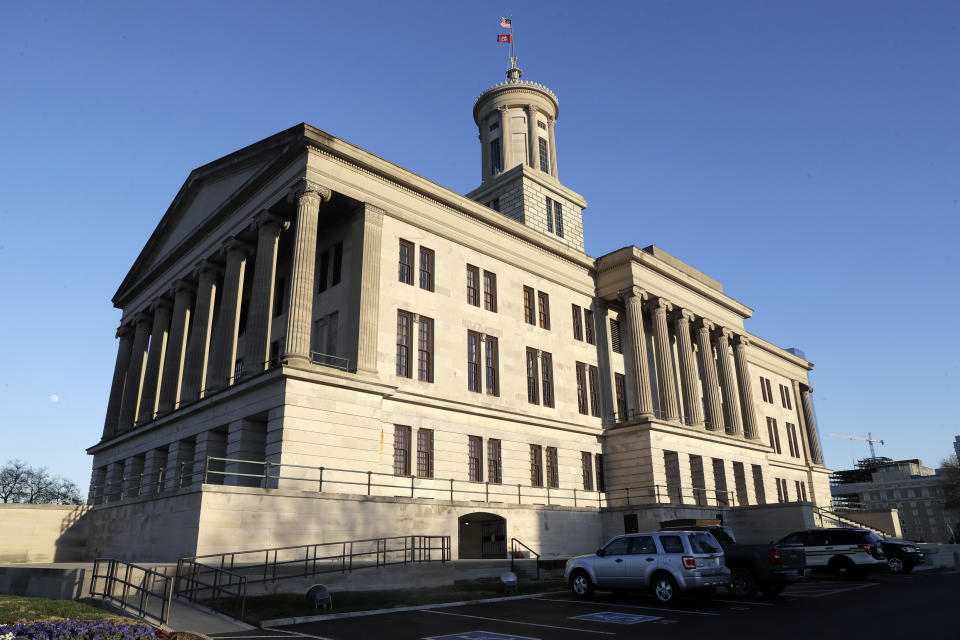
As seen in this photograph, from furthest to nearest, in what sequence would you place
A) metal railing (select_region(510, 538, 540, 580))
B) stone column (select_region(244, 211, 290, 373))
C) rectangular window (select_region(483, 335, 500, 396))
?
rectangular window (select_region(483, 335, 500, 396)), stone column (select_region(244, 211, 290, 373)), metal railing (select_region(510, 538, 540, 580))

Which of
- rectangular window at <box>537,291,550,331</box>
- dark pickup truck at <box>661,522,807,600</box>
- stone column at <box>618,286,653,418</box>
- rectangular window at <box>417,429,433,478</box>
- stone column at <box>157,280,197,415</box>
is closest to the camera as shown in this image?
dark pickup truck at <box>661,522,807,600</box>

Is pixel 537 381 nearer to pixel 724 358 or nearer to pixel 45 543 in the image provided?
pixel 724 358

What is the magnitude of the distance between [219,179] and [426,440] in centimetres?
2021


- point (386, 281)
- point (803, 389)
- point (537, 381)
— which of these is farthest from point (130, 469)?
point (803, 389)

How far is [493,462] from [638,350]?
1339 centimetres

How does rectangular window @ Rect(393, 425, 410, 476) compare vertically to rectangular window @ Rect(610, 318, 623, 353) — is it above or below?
below

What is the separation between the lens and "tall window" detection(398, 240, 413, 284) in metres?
32.3

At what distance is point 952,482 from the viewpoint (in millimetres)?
87688

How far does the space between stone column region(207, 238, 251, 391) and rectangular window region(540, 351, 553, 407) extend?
17.1 m

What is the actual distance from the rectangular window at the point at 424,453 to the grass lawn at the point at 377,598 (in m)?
8.70

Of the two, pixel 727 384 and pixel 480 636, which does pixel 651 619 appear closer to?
pixel 480 636

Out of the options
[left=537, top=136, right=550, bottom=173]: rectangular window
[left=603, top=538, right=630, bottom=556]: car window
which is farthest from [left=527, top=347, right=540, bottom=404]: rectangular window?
[left=537, top=136, right=550, bottom=173]: rectangular window

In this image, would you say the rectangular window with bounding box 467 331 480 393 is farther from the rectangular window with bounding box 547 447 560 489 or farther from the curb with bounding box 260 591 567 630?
the curb with bounding box 260 591 567 630

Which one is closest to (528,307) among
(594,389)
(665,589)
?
(594,389)
